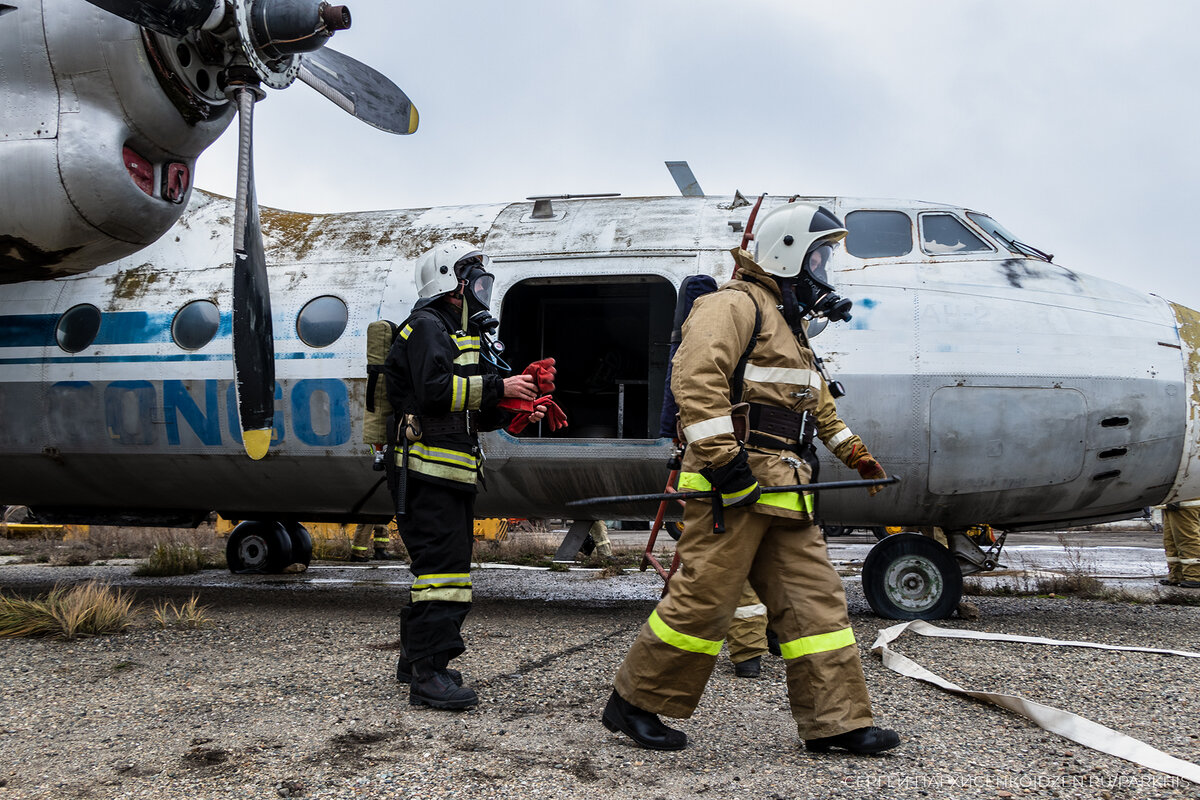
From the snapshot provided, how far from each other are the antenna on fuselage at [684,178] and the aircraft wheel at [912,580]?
337 cm

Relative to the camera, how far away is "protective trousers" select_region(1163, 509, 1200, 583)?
31.4ft

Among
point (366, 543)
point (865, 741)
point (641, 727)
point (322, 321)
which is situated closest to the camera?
point (865, 741)

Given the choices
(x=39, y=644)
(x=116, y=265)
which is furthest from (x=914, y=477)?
(x=116, y=265)

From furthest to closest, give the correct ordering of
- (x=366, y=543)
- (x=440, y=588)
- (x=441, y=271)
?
(x=366, y=543), (x=441, y=271), (x=440, y=588)

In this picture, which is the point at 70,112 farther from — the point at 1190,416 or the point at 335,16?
the point at 1190,416

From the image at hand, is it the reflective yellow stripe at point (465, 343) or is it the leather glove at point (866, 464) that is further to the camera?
the reflective yellow stripe at point (465, 343)

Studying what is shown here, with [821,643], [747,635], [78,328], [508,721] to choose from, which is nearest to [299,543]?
[78,328]

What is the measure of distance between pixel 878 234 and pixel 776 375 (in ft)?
11.3

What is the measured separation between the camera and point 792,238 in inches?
150

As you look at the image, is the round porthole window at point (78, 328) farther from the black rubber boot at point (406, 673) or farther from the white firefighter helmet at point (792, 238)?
the white firefighter helmet at point (792, 238)

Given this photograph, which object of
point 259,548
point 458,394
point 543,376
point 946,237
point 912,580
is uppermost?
point 946,237

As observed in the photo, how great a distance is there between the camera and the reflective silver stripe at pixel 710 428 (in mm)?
3336

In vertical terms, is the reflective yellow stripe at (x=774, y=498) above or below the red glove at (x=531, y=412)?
below

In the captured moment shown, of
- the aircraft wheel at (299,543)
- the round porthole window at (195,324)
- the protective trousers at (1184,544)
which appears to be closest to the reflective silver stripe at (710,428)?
the round porthole window at (195,324)
